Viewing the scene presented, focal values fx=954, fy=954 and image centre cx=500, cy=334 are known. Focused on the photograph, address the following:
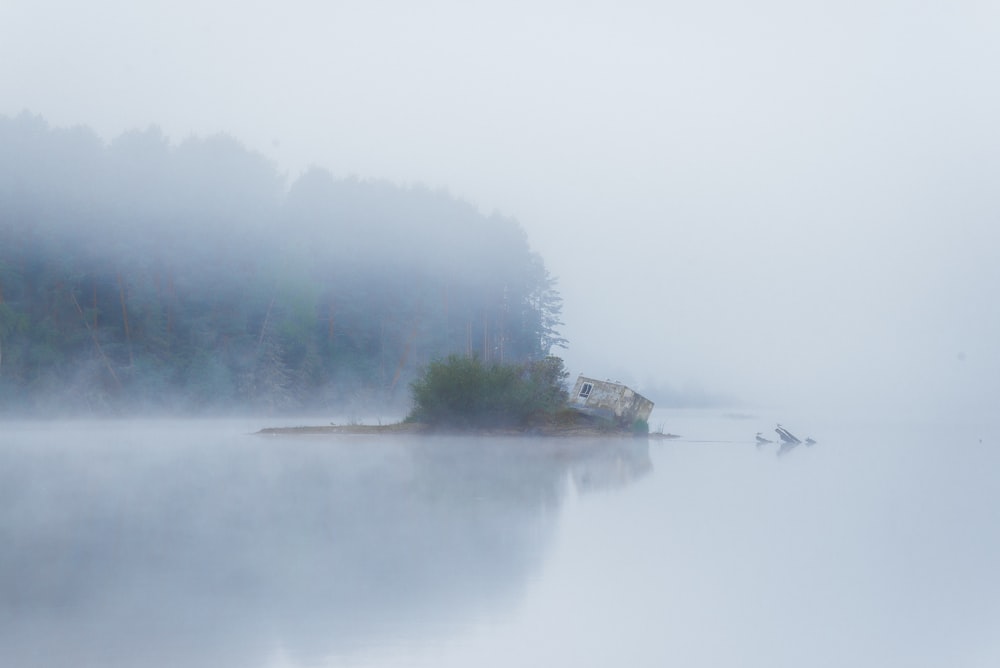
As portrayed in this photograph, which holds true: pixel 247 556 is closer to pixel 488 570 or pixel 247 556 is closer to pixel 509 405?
pixel 488 570

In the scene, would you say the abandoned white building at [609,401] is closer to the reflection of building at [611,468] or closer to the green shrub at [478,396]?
the green shrub at [478,396]

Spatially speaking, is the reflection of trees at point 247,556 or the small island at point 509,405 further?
the small island at point 509,405

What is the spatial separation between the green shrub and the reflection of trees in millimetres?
12933

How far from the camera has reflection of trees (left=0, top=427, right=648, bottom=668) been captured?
5.18m

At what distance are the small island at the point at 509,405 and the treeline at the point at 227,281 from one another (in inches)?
626

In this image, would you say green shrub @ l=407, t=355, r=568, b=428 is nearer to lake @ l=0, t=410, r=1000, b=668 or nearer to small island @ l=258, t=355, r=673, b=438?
small island @ l=258, t=355, r=673, b=438

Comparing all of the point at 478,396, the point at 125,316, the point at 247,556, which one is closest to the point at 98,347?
the point at 125,316

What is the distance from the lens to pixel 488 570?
697 centimetres

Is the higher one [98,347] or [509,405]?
[98,347]

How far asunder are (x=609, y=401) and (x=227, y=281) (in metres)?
24.7

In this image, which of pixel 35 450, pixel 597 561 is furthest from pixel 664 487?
pixel 35 450

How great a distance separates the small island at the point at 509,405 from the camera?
Answer: 28781 millimetres

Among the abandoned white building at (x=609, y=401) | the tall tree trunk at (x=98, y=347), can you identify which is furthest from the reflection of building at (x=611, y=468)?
the tall tree trunk at (x=98, y=347)

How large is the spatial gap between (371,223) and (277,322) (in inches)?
345
